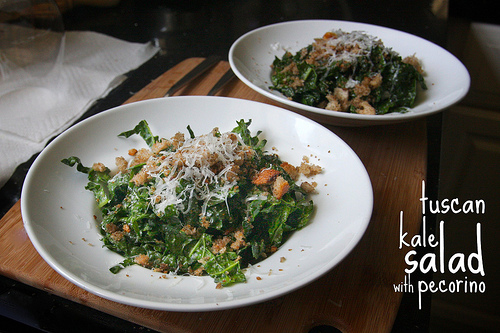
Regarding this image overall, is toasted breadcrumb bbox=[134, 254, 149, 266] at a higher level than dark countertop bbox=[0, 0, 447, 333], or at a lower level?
higher

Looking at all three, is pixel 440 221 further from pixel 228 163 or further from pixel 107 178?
pixel 107 178

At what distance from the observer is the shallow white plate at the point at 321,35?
1695 mm

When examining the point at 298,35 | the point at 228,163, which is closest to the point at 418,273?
the point at 228,163

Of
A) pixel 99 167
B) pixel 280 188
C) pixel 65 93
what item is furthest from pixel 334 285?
pixel 65 93

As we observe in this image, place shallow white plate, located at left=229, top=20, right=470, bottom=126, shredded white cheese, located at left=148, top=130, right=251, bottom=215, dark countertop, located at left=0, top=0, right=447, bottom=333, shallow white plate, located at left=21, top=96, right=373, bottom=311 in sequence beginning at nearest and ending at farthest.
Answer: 1. shallow white plate, located at left=21, top=96, right=373, bottom=311
2. shredded white cheese, located at left=148, top=130, right=251, bottom=215
3. shallow white plate, located at left=229, top=20, right=470, bottom=126
4. dark countertop, located at left=0, top=0, right=447, bottom=333

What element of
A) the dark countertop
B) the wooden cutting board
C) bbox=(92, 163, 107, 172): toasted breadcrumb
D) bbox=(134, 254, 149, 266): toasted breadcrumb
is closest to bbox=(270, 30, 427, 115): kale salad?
the dark countertop

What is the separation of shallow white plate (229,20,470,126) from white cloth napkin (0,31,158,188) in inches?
29.7

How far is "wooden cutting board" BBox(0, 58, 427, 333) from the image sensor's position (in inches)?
43.5

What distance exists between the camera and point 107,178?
1399mm

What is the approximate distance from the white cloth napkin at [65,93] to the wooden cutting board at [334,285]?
56cm

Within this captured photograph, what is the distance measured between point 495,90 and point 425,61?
1.70 m

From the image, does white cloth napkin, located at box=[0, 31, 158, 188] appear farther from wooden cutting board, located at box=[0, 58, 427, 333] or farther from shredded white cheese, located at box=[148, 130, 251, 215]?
shredded white cheese, located at box=[148, 130, 251, 215]

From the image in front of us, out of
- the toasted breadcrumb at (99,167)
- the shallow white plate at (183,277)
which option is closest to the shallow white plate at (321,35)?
the shallow white plate at (183,277)

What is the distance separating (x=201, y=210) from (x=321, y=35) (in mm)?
1561
